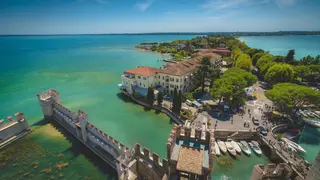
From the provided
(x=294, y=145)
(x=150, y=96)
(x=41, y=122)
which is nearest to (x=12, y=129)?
(x=41, y=122)

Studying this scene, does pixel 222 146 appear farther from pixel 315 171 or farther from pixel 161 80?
pixel 161 80

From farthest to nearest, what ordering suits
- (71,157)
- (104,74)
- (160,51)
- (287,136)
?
(160,51)
(104,74)
(287,136)
(71,157)

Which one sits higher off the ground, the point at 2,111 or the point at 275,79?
the point at 275,79

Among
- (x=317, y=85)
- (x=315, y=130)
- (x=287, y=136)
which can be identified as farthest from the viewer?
(x=317, y=85)

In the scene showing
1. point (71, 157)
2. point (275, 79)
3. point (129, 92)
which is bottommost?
point (71, 157)

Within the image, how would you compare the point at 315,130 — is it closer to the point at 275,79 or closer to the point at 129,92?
the point at 275,79

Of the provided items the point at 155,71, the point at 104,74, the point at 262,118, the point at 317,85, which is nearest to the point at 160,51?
the point at 104,74

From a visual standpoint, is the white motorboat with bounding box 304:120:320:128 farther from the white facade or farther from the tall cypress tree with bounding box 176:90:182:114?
the white facade
